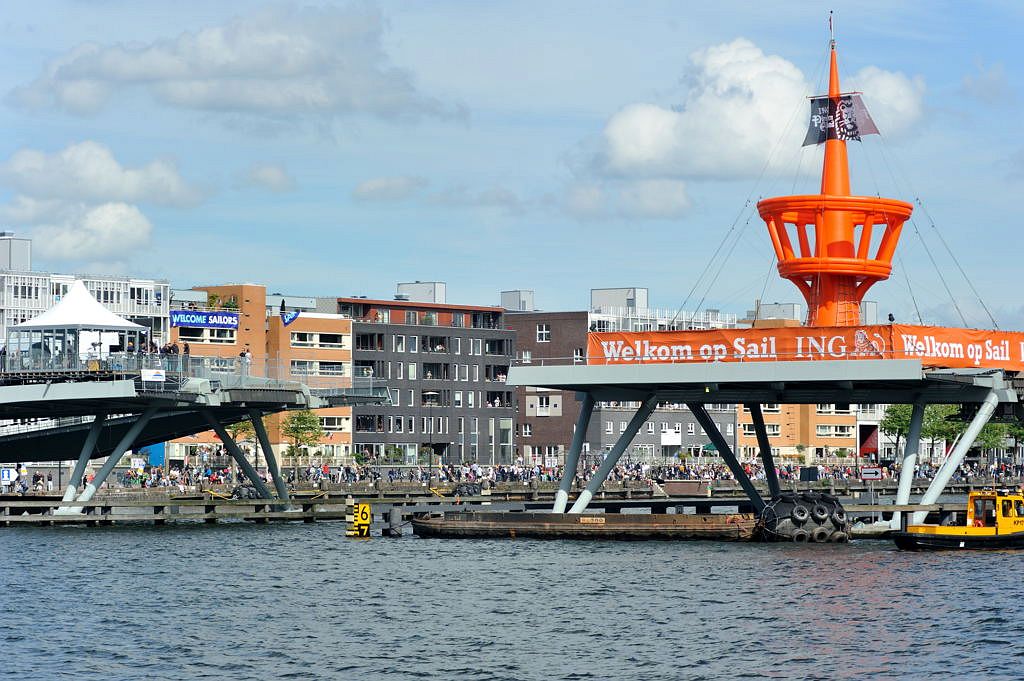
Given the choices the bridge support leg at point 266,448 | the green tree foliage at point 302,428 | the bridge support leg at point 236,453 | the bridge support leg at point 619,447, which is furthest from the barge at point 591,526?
the green tree foliage at point 302,428

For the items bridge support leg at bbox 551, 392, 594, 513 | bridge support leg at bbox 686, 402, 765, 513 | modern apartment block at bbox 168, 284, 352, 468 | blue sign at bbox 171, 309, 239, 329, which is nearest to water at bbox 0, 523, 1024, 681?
bridge support leg at bbox 551, 392, 594, 513

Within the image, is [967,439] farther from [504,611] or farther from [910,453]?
[504,611]

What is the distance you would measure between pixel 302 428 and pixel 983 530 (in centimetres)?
10486

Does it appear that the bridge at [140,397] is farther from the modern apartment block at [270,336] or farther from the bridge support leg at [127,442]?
the modern apartment block at [270,336]

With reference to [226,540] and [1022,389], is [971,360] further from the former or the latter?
[226,540]

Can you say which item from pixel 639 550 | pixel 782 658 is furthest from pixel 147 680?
pixel 639 550

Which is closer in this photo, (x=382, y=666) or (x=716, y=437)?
(x=382, y=666)

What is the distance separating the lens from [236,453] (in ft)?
328

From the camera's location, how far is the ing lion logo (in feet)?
243

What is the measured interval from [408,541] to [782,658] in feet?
135

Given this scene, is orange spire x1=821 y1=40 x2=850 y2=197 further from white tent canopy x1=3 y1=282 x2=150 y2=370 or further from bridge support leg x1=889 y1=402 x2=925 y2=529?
white tent canopy x1=3 y1=282 x2=150 y2=370

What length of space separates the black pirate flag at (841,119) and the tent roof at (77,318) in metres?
36.5

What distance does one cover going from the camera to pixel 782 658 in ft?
160

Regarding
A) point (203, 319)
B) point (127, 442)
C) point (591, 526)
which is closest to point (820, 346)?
point (591, 526)
